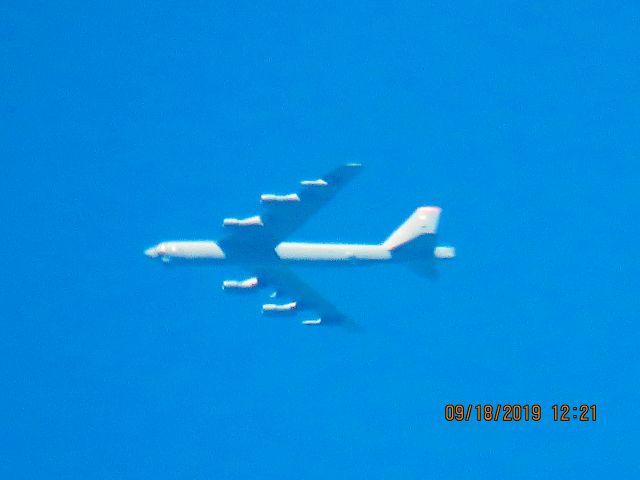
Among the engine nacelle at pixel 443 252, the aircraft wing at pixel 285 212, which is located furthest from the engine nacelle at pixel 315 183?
the engine nacelle at pixel 443 252

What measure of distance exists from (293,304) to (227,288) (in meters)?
4.07

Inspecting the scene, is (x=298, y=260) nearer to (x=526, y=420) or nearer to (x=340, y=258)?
(x=340, y=258)

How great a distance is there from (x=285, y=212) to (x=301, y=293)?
329 inches

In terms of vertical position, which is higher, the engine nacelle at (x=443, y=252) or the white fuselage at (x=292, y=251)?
the white fuselage at (x=292, y=251)

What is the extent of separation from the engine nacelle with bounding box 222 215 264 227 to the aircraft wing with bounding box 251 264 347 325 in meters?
4.64

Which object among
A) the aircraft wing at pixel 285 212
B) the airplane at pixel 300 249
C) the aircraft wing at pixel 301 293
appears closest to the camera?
the aircraft wing at pixel 285 212

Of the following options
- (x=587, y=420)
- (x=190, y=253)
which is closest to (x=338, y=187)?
(x=190, y=253)

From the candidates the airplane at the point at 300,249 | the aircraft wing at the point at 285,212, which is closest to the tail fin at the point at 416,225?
the airplane at the point at 300,249

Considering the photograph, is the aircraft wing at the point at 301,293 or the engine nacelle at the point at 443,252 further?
the aircraft wing at the point at 301,293

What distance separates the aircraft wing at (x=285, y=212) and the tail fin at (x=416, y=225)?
518cm

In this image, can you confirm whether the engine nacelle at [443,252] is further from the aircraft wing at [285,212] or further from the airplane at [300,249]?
the aircraft wing at [285,212]

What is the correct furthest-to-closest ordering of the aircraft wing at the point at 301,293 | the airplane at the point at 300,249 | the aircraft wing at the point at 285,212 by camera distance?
1. the aircraft wing at the point at 301,293
2. the airplane at the point at 300,249
3. the aircraft wing at the point at 285,212

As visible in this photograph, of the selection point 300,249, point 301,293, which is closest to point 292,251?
point 300,249

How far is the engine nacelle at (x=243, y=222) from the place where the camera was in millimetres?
77562
